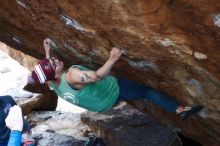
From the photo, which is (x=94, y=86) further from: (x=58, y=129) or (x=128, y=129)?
(x=58, y=129)

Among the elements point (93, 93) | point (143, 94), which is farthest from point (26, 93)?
point (93, 93)

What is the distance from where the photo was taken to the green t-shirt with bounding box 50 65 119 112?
462 cm

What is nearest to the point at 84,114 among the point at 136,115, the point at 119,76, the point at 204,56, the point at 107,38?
the point at 136,115

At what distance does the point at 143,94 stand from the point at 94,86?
870mm

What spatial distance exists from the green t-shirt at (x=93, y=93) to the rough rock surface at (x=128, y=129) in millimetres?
2372

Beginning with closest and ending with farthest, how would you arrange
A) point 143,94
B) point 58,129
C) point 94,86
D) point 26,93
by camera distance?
1. point 94,86
2. point 143,94
3. point 58,129
4. point 26,93

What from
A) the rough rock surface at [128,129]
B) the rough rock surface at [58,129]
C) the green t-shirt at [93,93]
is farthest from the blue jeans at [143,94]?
the rough rock surface at [58,129]

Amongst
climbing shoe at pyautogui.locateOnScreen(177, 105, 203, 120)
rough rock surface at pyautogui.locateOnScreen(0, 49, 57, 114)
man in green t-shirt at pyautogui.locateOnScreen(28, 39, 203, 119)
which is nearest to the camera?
man in green t-shirt at pyautogui.locateOnScreen(28, 39, 203, 119)

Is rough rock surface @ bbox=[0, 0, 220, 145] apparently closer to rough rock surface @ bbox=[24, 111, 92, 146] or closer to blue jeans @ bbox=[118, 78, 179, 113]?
blue jeans @ bbox=[118, 78, 179, 113]

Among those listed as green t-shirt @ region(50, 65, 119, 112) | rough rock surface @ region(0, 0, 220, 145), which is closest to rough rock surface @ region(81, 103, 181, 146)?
rough rock surface @ region(0, 0, 220, 145)

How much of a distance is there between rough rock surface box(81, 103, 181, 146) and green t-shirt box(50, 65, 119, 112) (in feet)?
7.78

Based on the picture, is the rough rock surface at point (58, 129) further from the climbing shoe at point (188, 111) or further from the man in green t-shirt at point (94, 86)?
the climbing shoe at point (188, 111)

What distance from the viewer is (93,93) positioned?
4711 mm

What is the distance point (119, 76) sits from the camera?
18.2 ft
